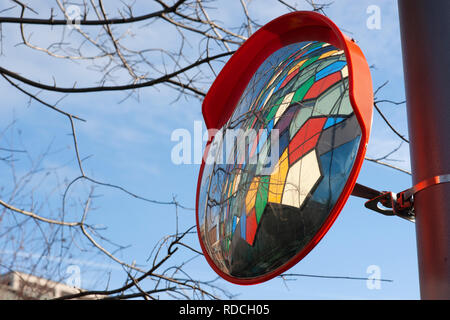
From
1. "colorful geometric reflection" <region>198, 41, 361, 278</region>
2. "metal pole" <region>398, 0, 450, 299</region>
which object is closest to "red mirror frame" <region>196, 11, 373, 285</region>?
"colorful geometric reflection" <region>198, 41, 361, 278</region>

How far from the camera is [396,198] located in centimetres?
123

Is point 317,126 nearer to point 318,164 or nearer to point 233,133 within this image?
point 318,164

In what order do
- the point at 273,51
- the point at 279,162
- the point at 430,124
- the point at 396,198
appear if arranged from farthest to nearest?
the point at 273,51, the point at 279,162, the point at 396,198, the point at 430,124

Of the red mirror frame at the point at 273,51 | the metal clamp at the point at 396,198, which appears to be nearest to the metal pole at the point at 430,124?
the metal clamp at the point at 396,198

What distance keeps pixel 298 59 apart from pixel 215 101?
1.28 ft

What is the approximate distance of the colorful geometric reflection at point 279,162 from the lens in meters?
1.25

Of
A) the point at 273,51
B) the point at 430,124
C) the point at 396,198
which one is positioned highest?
the point at 273,51

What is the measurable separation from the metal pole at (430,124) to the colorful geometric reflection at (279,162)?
0.14 meters

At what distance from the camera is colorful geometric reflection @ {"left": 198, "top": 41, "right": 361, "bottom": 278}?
125 centimetres

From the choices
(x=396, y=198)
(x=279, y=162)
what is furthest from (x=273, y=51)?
(x=396, y=198)

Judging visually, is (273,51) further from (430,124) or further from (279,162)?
(430,124)

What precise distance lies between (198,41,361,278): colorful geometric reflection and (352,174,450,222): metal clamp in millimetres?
142

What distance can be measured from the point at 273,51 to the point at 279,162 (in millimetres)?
446

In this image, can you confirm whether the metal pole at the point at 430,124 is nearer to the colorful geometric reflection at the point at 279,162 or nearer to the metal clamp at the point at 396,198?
the metal clamp at the point at 396,198
